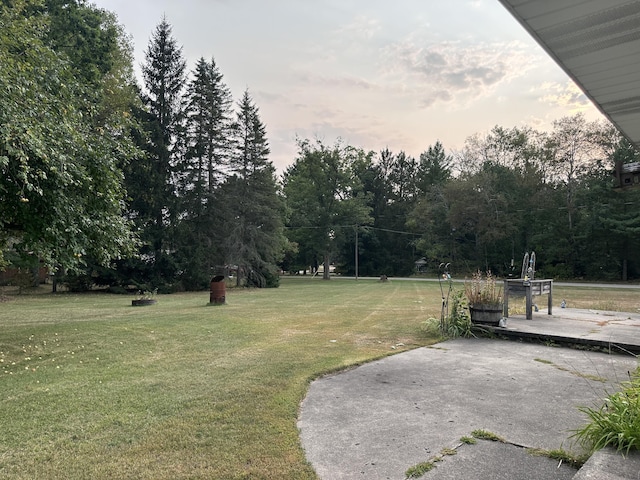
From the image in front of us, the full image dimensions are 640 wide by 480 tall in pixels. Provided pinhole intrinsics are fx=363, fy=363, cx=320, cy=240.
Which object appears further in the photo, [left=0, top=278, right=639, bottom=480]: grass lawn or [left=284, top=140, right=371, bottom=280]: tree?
[left=284, top=140, right=371, bottom=280]: tree

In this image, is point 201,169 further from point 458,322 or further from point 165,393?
point 165,393

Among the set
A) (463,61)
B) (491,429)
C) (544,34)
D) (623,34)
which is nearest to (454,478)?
(491,429)

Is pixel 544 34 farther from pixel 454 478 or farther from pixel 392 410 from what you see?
pixel 392 410


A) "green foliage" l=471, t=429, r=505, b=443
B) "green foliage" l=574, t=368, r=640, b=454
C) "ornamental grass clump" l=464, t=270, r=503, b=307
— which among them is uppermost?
"ornamental grass clump" l=464, t=270, r=503, b=307

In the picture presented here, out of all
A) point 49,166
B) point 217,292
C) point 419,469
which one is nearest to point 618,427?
point 419,469

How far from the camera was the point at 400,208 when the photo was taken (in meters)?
39.9

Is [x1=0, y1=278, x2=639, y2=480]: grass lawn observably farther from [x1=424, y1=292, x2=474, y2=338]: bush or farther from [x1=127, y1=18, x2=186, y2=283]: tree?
[x1=127, y1=18, x2=186, y2=283]: tree

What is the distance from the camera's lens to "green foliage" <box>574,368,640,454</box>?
184 cm

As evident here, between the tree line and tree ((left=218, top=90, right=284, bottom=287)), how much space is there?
0.28 ft

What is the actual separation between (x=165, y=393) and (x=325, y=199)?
28411 mm

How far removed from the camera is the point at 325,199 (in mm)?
31188

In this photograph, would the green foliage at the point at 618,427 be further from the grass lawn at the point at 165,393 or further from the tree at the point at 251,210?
the tree at the point at 251,210

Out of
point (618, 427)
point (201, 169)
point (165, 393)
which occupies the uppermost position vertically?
point (201, 169)

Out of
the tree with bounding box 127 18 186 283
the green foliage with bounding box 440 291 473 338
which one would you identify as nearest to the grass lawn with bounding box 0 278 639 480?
the green foliage with bounding box 440 291 473 338
